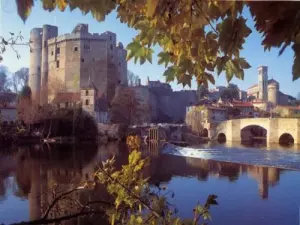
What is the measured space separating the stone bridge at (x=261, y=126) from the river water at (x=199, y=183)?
36.8 ft

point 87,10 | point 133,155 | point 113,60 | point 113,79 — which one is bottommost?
point 133,155

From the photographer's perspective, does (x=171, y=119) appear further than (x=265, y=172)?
Yes

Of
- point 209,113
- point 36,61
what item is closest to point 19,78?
point 36,61

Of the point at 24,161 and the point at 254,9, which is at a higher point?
the point at 254,9

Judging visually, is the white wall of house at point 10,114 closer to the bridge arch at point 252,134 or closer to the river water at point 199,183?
the river water at point 199,183

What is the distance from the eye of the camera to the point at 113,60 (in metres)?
34.7

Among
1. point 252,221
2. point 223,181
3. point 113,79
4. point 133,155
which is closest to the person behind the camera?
point 133,155

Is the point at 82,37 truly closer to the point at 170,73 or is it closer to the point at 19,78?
the point at 19,78

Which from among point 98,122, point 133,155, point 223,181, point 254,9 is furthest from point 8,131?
point 254,9

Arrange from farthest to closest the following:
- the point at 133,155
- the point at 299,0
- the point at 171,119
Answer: the point at 171,119
the point at 133,155
the point at 299,0

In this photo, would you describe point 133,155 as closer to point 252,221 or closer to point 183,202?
point 252,221

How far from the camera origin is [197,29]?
924 millimetres

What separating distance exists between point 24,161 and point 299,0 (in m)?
13.8

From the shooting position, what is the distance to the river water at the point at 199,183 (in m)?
6.55
